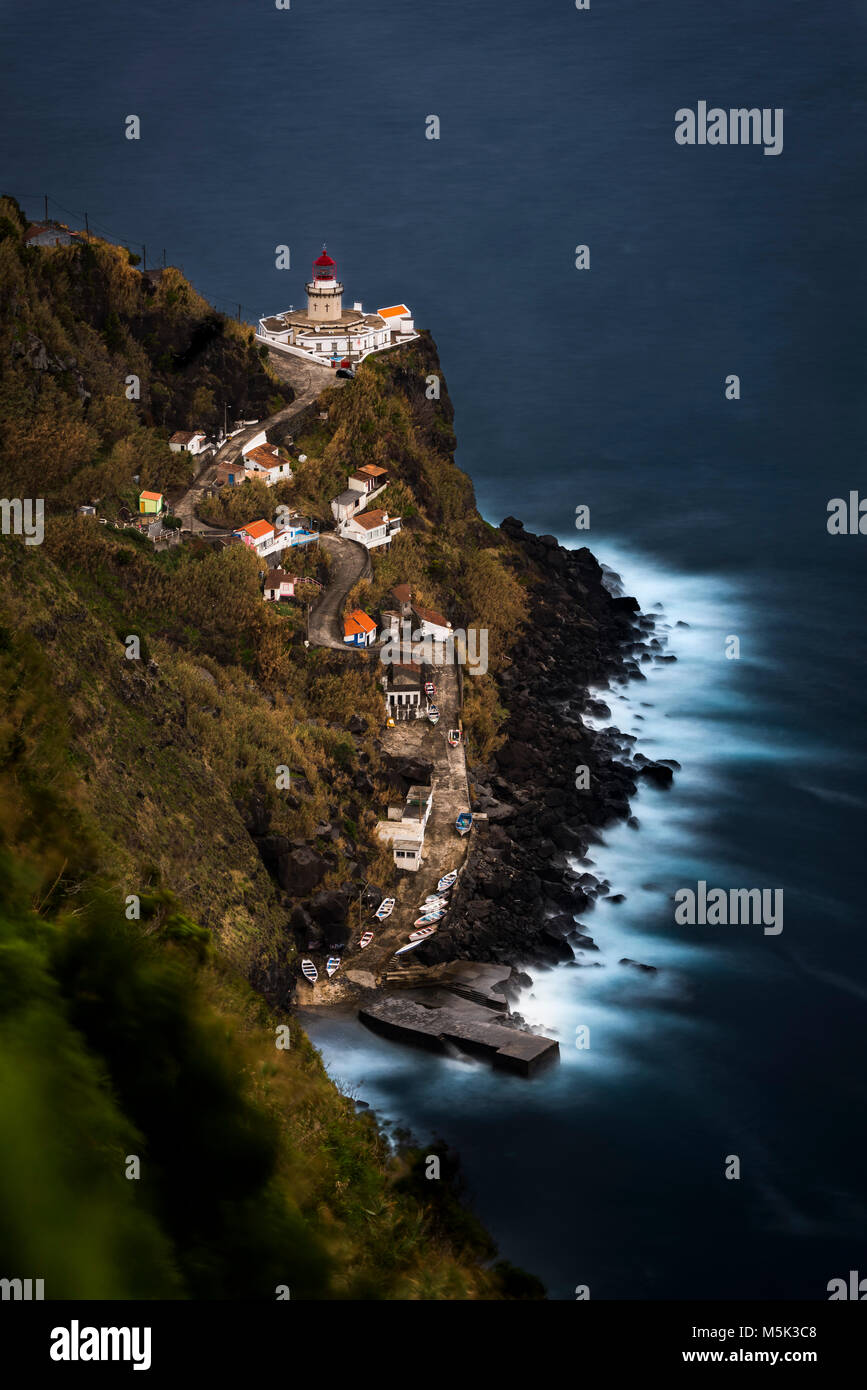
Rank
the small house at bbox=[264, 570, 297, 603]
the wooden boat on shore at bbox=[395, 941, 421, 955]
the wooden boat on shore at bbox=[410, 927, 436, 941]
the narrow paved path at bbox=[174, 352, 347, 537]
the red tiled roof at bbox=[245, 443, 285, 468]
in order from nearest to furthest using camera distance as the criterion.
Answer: the wooden boat on shore at bbox=[395, 941, 421, 955] < the wooden boat on shore at bbox=[410, 927, 436, 941] < the small house at bbox=[264, 570, 297, 603] < the narrow paved path at bbox=[174, 352, 347, 537] < the red tiled roof at bbox=[245, 443, 285, 468]

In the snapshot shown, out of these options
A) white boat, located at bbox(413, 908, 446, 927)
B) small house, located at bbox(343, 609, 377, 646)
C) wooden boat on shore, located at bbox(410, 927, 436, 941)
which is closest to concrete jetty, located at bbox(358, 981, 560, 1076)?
wooden boat on shore, located at bbox(410, 927, 436, 941)

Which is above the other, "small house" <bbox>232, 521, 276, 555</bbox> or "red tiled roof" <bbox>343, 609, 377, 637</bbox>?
"small house" <bbox>232, 521, 276, 555</bbox>

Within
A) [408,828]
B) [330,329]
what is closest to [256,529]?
[408,828]

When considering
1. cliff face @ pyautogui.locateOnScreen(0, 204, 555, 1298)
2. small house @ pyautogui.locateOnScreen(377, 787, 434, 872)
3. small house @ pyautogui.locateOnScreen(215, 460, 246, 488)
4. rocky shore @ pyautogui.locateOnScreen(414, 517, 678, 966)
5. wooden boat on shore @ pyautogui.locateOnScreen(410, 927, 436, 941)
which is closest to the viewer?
cliff face @ pyautogui.locateOnScreen(0, 204, 555, 1298)

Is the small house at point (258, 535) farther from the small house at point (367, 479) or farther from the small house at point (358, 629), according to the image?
the small house at point (367, 479)

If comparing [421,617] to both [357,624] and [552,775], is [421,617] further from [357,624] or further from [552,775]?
[552,775]

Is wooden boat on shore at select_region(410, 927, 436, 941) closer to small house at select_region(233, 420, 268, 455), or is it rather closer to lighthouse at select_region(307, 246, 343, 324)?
small house at select_region(233, 420, 268, 455)

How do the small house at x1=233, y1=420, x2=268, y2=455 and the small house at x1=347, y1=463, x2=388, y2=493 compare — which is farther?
the small house at x1=347, y1=463, x2=388, y2=493
